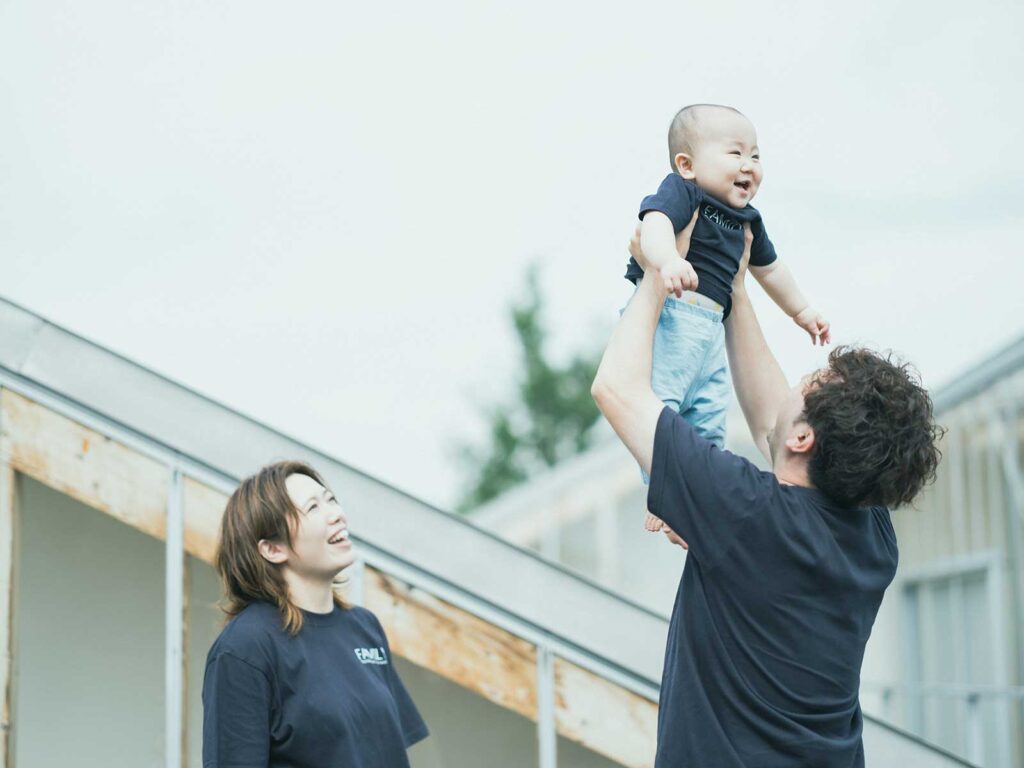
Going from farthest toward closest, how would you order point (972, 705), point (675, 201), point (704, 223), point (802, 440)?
point (972, 705)
point (704, 223)
point (675, 201)
point (802, 440)

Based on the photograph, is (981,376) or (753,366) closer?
(753,366)

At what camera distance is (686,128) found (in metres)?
2.20

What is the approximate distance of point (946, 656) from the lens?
830 cm

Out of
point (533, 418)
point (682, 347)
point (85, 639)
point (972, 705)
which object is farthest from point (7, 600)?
point (533, 418)

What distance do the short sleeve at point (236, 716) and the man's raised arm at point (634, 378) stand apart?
94cm

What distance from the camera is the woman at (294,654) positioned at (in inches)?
88.1

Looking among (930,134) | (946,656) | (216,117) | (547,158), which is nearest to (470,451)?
(547,158)

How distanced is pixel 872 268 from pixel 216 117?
1298cm

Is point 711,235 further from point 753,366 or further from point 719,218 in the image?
point 753,366

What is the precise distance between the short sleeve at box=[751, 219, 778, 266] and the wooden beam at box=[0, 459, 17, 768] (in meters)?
2.24

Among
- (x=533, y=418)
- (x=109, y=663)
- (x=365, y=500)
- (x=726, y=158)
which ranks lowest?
(x=109, y=663)

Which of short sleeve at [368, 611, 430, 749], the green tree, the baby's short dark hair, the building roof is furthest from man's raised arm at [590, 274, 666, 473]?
the green tree

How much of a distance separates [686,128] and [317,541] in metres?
1.22

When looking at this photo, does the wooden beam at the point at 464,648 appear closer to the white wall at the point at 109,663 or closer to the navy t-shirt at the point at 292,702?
the white wall at the point at 109,663
